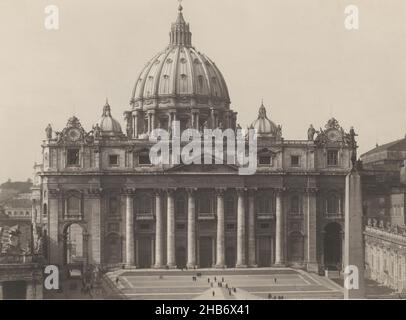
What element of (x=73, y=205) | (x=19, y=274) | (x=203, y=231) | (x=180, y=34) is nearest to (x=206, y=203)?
(x=203, y=231)

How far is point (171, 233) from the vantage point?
81.2 meters

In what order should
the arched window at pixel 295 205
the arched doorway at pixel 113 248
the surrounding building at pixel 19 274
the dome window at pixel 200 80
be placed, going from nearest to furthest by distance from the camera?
the surrounding building at pixel 19 274
the arched doorway at pixel 113 248
the arched window at pixel 295 205
the dome window at pixel 200 80

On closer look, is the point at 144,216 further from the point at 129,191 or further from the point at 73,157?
the point at 73,157

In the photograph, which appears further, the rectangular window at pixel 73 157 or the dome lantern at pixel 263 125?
the dome lantern at pixel 263 125

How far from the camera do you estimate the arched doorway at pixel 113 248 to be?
81.6 meters

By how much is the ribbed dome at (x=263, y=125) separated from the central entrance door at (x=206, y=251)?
14.7m

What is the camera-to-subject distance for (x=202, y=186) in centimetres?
8169

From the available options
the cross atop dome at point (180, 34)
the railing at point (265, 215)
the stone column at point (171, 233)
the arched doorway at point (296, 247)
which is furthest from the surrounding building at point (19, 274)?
the cross atop dome at point (180, 34)

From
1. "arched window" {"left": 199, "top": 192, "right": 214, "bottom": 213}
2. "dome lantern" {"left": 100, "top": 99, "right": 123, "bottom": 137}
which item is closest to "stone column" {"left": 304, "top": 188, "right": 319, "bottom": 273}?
"arched window" {"left": 199, "top": 192, "right": 214, "bottom": 213}

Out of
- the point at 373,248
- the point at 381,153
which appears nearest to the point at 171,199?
the point at 373,248

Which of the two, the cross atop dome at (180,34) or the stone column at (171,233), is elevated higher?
the cross atop dome at (180,34)

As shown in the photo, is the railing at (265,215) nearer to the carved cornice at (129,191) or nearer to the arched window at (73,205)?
the carved cornice at (129,191)

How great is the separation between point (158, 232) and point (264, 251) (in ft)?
34.9
